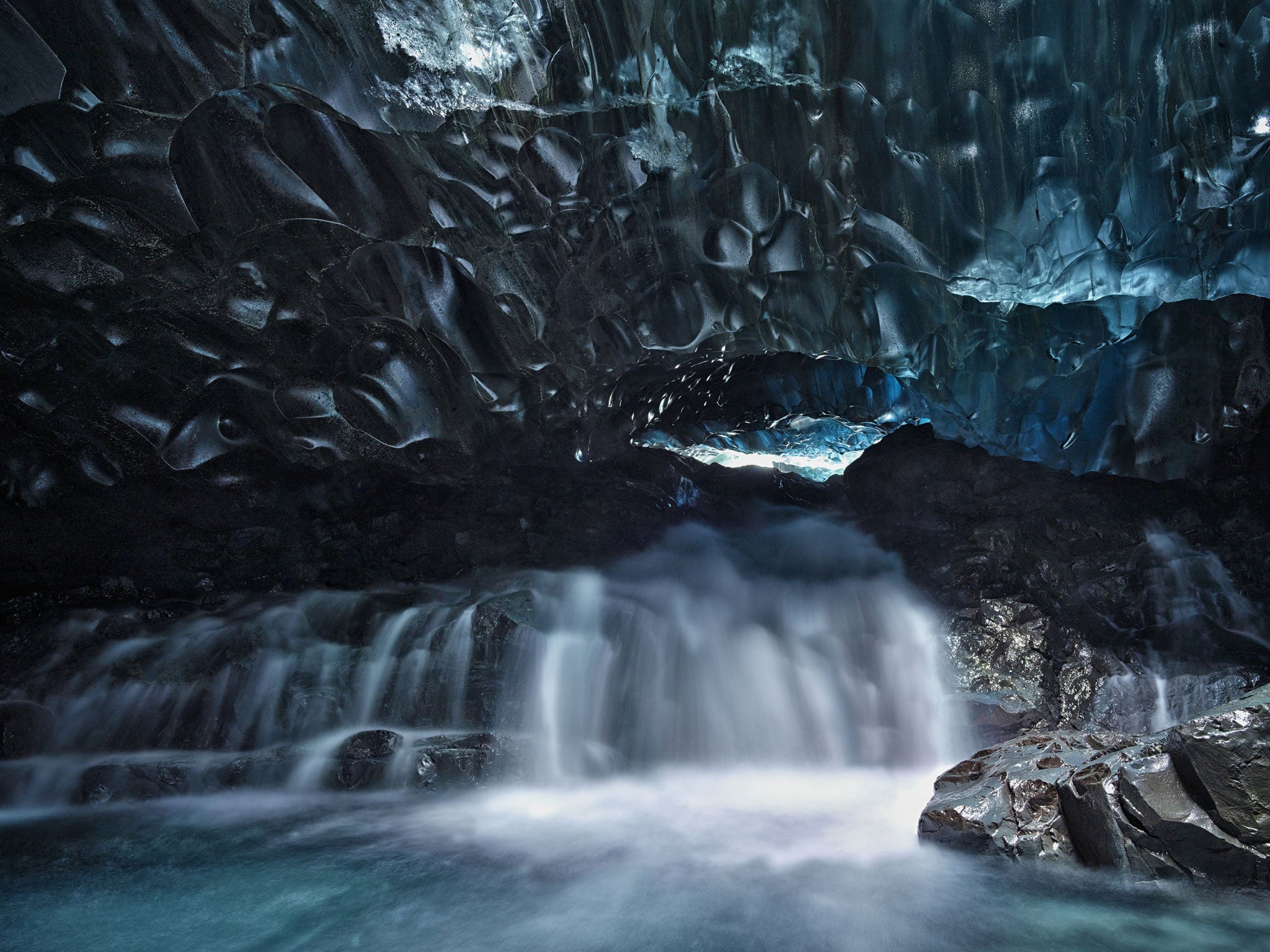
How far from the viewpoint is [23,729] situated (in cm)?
514

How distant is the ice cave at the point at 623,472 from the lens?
10.8 feet

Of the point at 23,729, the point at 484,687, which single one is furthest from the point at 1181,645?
the point at 23,729

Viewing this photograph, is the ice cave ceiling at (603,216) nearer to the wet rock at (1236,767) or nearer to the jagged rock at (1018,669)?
the jagged rock at (1018,669)

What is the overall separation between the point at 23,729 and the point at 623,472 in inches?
192

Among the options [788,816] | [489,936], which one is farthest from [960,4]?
[489,936]

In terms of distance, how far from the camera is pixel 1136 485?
5.83 metres

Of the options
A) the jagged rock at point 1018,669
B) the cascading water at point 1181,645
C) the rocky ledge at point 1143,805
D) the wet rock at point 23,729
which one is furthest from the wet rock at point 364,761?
the cascading water at point 1181,645

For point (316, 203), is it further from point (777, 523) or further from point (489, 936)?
point (777, 523)

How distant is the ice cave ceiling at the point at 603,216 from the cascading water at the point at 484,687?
56.9 inches

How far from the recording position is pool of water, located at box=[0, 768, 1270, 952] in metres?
2.80

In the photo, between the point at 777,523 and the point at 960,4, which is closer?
the point at 960,4

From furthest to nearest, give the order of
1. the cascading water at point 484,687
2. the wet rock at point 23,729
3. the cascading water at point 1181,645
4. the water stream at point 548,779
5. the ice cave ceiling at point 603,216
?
the cascading water at point 1181,645, the wet rock at point 23,729, the cascading water at point 484,687, the ice cave ceiling at point 603,216, the water stream at point 548,779

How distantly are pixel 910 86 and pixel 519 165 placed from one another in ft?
7.39

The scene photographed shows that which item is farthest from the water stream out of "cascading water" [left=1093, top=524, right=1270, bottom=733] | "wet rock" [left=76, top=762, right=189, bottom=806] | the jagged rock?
"cascading water" [left=1093, top=524, right=1270, bottom=733]
